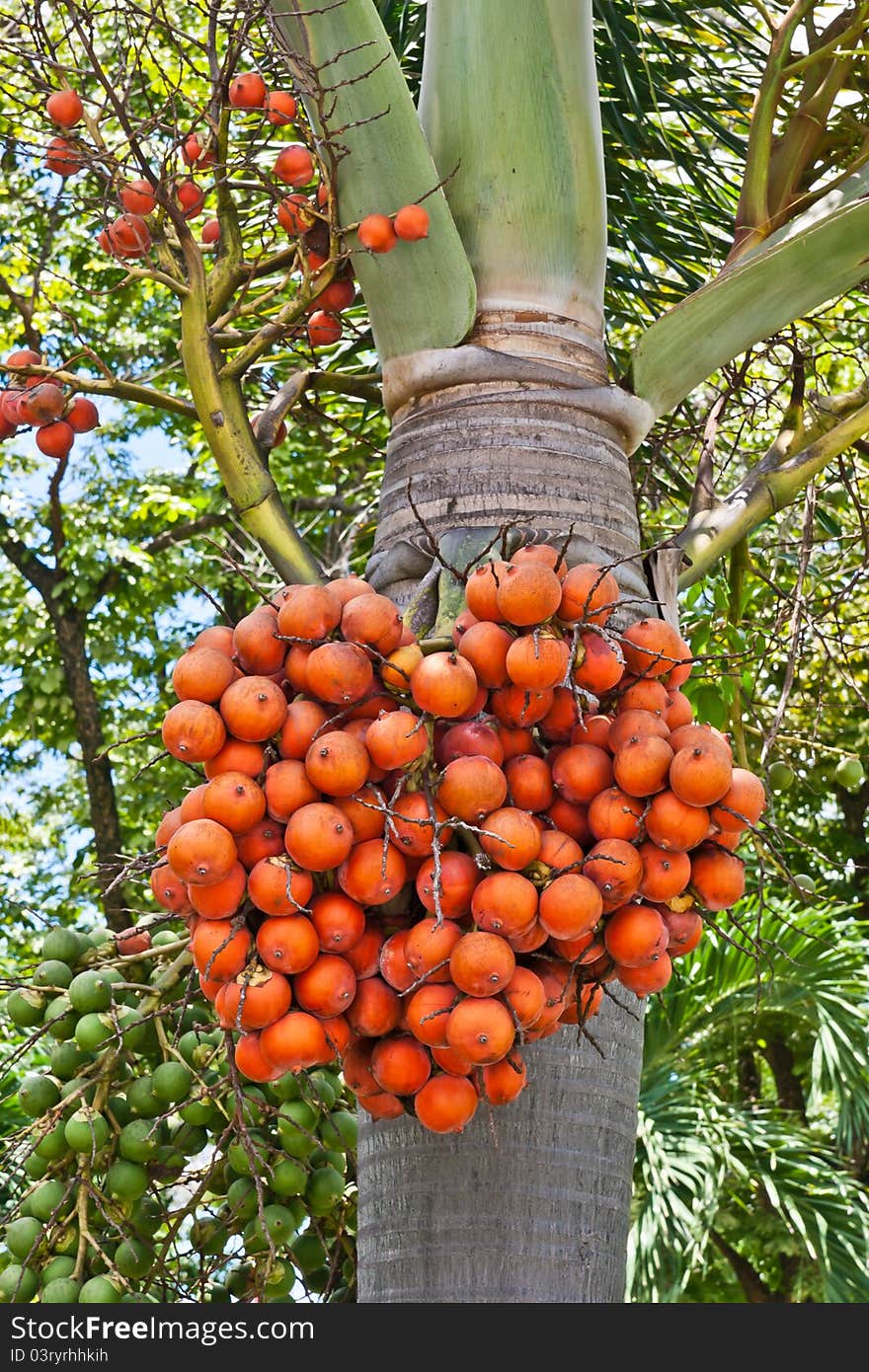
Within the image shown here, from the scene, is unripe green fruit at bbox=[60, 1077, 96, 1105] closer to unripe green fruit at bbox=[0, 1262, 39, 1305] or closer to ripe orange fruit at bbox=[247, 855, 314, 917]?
unripe green fruit at bbox=[0, 1262, 39, 1305]

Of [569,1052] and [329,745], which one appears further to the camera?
[569,1052]

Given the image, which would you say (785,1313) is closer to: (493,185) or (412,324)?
(412,324)

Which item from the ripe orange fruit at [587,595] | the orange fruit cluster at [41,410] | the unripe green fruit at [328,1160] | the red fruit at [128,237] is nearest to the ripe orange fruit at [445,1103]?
the ripe orange fruit at [587,595]

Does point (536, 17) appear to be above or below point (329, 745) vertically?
above

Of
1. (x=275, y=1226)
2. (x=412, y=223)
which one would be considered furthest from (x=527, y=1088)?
(x=412, y=223)

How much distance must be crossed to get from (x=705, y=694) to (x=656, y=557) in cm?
82

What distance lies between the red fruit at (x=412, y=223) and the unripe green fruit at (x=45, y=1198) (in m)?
1.26

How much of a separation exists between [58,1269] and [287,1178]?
30cm

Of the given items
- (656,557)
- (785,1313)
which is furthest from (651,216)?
(785,1313)

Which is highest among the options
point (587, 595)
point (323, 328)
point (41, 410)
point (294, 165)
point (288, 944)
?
point (294, 165)

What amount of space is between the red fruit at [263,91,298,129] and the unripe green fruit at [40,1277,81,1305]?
4.94 feet

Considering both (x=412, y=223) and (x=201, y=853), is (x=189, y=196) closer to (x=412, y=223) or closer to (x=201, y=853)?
(x=412, y=223)

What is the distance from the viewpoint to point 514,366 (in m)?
1.65

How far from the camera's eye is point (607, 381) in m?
1.74
